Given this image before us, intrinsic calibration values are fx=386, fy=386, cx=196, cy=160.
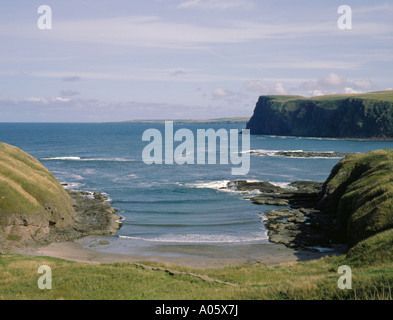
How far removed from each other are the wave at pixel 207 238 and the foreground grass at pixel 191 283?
543 inches

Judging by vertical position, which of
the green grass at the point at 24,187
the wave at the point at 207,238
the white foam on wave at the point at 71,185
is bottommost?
the wave at the point at 207,238

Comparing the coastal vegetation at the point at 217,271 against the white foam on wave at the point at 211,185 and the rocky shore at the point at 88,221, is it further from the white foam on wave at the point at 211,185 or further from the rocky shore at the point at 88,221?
the white foam on wave at the point at 211,185

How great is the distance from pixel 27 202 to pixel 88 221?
9.77 m

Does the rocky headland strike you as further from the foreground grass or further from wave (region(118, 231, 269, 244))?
the foreground grass

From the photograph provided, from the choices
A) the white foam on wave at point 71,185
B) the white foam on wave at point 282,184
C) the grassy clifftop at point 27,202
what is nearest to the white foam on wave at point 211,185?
the white foam on wave at point 282,184

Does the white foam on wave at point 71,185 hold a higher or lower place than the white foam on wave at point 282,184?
higher

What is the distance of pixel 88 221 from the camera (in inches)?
2039

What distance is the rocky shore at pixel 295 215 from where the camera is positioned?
43.6 meters

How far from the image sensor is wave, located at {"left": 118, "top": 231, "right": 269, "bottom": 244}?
147ft

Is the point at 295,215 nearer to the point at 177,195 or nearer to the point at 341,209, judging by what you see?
the point at 341,209

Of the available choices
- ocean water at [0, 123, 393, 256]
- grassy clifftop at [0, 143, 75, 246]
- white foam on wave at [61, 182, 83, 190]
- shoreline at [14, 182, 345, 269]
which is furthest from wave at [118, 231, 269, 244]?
white foam on wave at [61, 182, 83, 190]

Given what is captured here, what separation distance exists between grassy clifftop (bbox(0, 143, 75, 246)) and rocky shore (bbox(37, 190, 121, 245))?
1.17 metres

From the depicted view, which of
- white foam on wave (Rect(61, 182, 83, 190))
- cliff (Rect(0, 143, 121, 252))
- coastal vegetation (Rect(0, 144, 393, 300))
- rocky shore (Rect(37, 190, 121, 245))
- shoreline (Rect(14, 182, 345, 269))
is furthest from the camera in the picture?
white foam on wave (Rect(61, 182, 83, 190))
